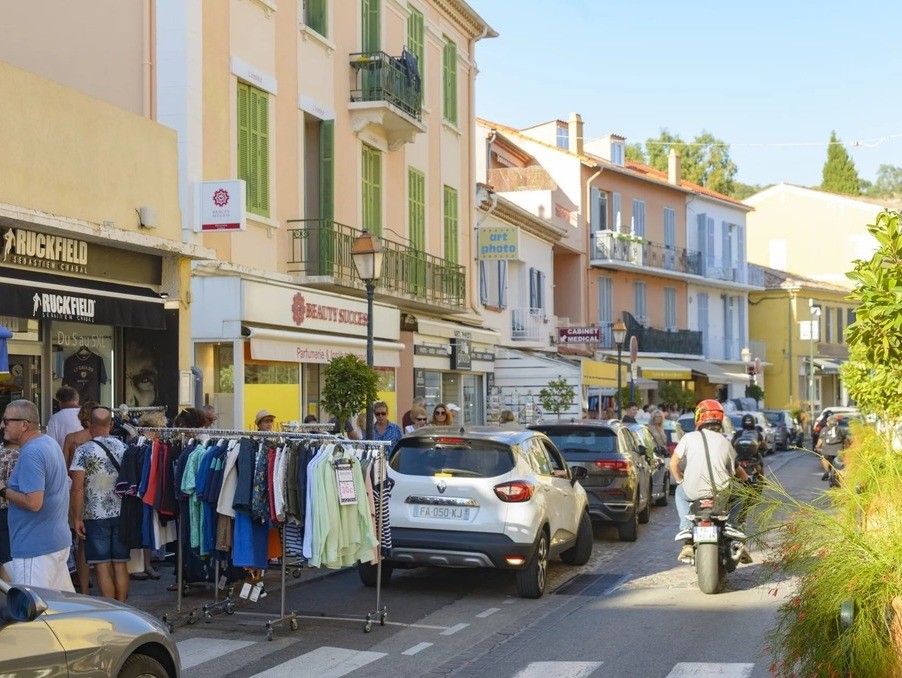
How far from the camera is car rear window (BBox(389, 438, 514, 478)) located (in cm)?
1191

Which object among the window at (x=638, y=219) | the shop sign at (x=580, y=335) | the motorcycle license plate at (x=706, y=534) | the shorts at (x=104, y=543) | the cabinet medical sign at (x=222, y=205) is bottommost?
the motorcycle license plate at (x=706, y=534)

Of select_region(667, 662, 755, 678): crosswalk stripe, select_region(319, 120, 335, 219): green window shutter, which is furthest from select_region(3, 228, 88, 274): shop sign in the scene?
select_region(319, 120, 335, 219): green window shutter

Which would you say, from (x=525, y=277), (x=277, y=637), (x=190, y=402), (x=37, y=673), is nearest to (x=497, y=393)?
(x=525, y=277)

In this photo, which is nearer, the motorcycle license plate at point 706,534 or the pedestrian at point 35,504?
the pedestrian at point 35,504

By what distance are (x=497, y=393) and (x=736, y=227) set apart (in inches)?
1111

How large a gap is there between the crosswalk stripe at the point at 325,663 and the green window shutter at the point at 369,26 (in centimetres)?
1637

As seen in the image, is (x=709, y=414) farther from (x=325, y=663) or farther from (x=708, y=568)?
(x=325, y=663)

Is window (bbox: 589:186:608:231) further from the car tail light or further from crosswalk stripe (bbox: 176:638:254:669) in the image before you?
crosswalk stripe (bbox: 176:638:254:669)

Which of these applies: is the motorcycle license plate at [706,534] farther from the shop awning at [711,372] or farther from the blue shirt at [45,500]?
the shop awning at [711,372]

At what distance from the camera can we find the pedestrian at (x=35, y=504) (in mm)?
7934

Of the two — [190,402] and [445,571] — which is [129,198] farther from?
[445,571]

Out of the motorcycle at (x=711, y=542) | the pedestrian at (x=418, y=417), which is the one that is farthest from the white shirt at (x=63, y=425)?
the pedestrian at (x=418, y=417)

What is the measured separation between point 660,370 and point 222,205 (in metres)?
29.8

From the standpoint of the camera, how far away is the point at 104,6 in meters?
16.3
